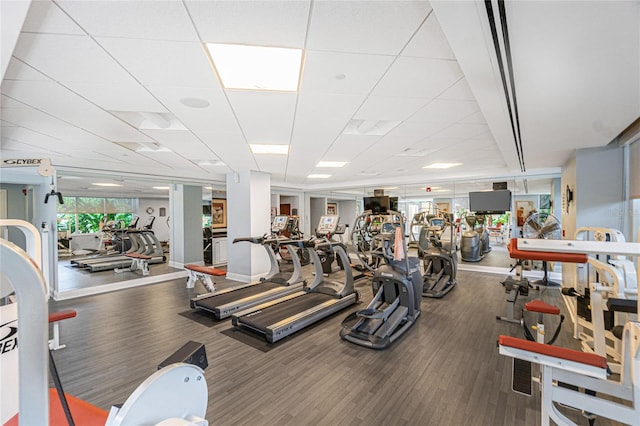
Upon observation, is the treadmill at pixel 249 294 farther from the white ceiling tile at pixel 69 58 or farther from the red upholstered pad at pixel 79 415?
the white ceiling tile at pixel 69 58

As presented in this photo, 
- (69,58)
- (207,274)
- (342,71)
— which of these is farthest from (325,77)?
(207,274)

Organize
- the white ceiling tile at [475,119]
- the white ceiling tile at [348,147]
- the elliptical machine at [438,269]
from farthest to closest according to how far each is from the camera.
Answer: the elliptical machine at [438,269] < the white ceiling tile at [348,147] < the white ceiling tile at [475,119]

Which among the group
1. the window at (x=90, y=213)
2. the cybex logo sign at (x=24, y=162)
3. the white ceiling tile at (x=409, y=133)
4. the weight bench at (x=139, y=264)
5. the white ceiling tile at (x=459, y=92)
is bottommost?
the weight bench at (x=139, y=264)

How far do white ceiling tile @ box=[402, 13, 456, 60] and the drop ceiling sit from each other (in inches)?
0.4

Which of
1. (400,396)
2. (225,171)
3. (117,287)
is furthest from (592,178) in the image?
(117,287)

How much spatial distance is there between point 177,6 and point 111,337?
382 cm

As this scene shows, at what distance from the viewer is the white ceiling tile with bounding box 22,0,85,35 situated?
4.37 ft

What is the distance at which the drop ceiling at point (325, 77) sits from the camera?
55.1 inches

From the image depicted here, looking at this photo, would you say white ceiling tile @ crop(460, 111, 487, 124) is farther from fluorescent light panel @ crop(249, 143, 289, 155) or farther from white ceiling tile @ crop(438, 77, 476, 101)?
fluorescent light panel @ crop(249, 143, 289, 155)

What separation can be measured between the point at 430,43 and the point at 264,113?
172 cm

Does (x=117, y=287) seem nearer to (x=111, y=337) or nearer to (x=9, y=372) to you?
(x=111, y=337)

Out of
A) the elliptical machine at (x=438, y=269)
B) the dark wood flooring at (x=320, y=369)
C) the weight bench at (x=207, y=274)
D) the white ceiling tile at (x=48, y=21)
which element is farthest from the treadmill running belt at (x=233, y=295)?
the white ceiling tile at (x=48, y=21)

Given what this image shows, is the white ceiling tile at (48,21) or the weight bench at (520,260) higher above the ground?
the white ceiling tile at (48,21)

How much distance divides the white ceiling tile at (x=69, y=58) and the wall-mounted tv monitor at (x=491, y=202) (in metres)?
7.20
